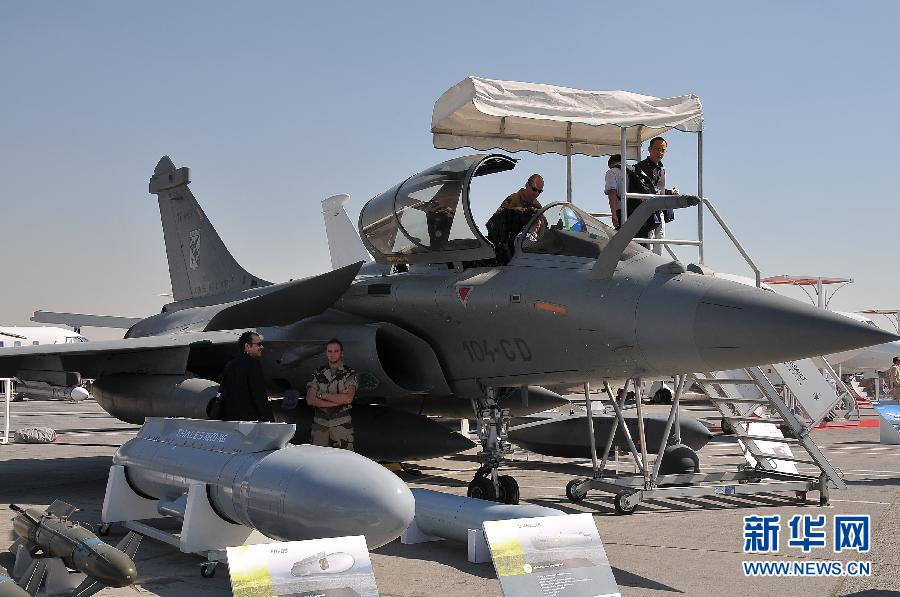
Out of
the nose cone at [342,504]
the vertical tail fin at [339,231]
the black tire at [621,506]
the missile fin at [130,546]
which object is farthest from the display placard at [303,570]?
the vertical tail fin at [339,231]

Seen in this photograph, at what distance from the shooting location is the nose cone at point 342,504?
219 inches

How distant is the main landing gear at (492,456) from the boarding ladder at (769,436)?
238 cm

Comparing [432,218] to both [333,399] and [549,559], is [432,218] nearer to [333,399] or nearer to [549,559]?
[333,399]

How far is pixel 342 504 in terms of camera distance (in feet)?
18.4

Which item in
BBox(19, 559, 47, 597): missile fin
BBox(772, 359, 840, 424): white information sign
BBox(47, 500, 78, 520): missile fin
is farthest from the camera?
BBox(772, 359, 840, 424): white information sign

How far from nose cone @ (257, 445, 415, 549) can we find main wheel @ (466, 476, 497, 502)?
2.73m

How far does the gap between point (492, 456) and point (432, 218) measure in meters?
2.44

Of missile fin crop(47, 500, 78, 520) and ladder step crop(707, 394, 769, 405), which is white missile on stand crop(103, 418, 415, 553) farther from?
ladder step crop(707, 394, 769, 405)

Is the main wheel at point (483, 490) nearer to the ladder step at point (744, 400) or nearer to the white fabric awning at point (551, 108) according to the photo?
the ladder step at point (744, 400)

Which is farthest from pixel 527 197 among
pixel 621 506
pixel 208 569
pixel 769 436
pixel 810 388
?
pixel 810 388

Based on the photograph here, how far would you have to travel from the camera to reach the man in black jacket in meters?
8.44

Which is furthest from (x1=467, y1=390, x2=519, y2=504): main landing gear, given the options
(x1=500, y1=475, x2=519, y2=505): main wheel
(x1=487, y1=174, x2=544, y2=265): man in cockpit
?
(x1=487, y1=174, x2=544, y2=265): man in cockpit

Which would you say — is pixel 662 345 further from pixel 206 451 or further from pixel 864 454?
pixel 864 454

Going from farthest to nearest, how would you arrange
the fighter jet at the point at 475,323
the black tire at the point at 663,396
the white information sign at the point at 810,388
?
1. the black tire at the point at 663,396
2. the white information sign at the point at 810,388
3. the fighter jet at the point at 475,323
